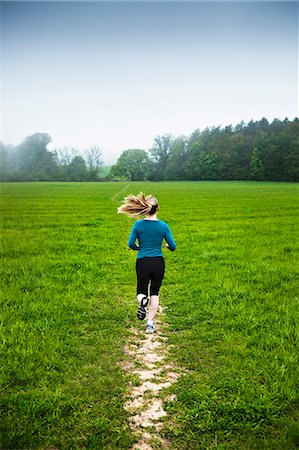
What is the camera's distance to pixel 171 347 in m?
5.89

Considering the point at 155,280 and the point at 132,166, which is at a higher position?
the point at 132,166

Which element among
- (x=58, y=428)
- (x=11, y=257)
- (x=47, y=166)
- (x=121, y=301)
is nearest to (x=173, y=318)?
(x=121, y=301)

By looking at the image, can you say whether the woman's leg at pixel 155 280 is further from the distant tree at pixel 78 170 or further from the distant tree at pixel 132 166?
the distant tree at pixel 78 170

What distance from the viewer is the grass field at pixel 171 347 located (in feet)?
13.3

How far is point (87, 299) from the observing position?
803 centimetres

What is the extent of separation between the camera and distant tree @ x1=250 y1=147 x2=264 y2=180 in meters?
100

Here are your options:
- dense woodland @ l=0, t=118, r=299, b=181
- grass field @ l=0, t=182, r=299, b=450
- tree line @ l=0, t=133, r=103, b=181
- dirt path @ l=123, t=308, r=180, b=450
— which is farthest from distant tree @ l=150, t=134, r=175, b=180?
dirt path @ l=123, t=308, r=180, b=450

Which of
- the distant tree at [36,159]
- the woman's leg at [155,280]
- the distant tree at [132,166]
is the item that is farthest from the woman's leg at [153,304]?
the distant tree at [132,166]

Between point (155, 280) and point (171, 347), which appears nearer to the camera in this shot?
point (171, 347)

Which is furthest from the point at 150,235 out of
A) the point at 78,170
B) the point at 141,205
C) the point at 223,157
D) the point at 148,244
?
the point at 223,157

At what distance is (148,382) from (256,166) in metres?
101

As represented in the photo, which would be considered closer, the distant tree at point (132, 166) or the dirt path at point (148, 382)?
the dirt path at point (148, 382)

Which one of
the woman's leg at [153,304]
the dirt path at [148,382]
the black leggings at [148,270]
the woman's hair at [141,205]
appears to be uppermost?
the woman's hair at [141,205]

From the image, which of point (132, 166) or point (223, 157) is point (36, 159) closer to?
point (132, 166)
